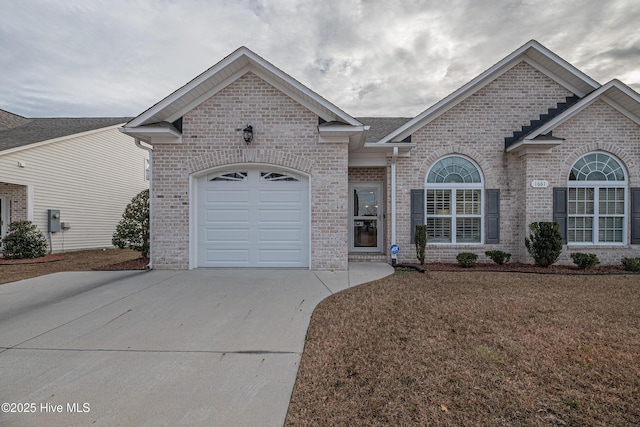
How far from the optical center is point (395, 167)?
9.37 meters

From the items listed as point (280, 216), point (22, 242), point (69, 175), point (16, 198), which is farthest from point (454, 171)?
point (16, 198)

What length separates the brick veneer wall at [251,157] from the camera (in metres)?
7.85

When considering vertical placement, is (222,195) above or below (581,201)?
above

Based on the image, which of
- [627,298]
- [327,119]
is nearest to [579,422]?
[627,298]

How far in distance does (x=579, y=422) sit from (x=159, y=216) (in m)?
8.25

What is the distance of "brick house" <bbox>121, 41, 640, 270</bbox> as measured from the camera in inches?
309

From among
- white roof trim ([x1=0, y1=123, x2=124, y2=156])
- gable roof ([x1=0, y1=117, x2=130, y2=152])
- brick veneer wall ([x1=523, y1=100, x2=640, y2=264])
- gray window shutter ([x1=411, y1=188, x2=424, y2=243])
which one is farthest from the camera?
gable roof ([x1=0, y1=117, x2=130, y2=152])

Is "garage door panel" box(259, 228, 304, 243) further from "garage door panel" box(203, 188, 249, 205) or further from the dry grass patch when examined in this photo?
the dry grass patch

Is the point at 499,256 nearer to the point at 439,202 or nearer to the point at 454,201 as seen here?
the point at 454,201

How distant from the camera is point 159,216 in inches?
311

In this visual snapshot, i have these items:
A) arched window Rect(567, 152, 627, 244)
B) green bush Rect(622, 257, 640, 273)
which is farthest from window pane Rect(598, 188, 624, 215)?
green bush Rect(622, 257, 640, 273)

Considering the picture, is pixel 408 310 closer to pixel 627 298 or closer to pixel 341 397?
pixel 341 397

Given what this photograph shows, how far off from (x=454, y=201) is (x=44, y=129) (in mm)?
17620

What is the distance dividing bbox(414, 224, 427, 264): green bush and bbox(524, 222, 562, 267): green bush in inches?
109
